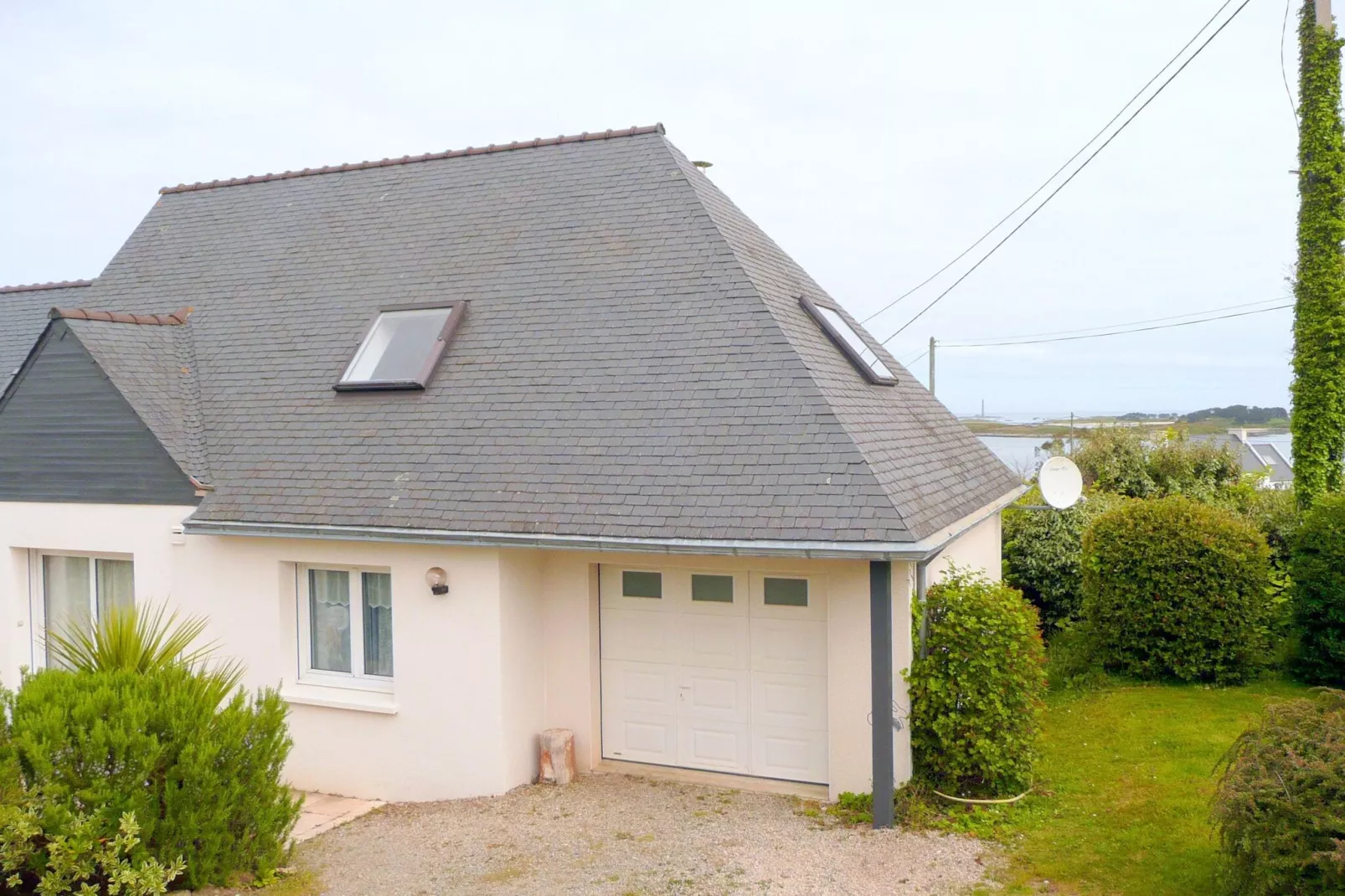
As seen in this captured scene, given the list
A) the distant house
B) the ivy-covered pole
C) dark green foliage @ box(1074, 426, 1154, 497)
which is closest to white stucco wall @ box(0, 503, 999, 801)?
the ivy-covered pole

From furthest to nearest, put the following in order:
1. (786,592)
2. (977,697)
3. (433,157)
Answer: (433,157) < (786,592) < (977,697)

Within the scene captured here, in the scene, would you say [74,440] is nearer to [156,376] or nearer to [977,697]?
[156,376]

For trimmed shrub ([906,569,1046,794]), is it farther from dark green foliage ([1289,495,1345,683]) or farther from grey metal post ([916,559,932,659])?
dark green foliage ([1289,495,1345,683])

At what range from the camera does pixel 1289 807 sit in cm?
554

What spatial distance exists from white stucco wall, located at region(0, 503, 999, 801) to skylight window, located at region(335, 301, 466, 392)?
2110mm

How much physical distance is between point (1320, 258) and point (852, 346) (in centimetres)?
770

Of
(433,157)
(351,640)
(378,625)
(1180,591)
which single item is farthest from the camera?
(433,157)

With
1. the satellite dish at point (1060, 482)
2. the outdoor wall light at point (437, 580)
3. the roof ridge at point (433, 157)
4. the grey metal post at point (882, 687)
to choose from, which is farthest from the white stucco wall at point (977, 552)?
the roof ridge at point (433, 157)

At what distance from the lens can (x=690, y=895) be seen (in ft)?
22.7

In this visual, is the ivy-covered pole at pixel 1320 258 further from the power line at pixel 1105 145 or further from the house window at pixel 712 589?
the house window at pixel 712 589

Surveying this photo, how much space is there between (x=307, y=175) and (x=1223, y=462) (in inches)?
665

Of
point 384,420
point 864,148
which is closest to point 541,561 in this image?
point 384,420

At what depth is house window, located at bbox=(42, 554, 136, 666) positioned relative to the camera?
11203 mm

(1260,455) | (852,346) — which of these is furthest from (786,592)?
(1260,455)
